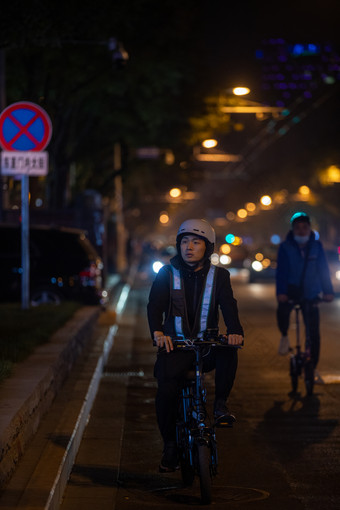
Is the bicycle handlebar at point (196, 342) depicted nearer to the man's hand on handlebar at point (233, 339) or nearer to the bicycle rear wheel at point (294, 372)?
the man's hand on handlebar at point (233, 339)

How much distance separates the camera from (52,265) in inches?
702

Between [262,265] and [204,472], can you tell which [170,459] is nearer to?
[204,472]

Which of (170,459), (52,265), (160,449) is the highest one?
(52,265)

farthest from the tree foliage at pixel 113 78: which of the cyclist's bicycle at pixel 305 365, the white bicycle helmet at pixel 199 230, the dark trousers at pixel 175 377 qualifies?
the dark trousers at pixel 175 377

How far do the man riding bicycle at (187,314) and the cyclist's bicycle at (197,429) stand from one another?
8cm

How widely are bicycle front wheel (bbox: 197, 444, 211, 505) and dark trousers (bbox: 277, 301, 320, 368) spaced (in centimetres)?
445

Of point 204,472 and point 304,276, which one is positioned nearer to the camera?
point 204,472

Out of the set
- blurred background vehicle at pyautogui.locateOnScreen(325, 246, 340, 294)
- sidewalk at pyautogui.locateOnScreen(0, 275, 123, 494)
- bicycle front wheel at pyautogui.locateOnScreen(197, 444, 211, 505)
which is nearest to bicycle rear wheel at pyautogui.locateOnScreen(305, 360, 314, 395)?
sidewalk at pyautogui.locateOnScreen(0, 275, 123, 494)

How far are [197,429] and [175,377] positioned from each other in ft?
1.41

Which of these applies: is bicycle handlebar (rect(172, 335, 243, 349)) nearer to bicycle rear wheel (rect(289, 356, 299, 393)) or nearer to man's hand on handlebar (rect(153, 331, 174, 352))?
man's hand on handlebar (rect(153, 331, 174, 352))

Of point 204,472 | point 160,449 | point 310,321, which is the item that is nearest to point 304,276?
point 310,321

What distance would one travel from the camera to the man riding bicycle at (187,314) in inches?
253

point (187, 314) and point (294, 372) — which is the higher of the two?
point (187, 314)

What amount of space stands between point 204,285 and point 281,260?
4269 millimetres
